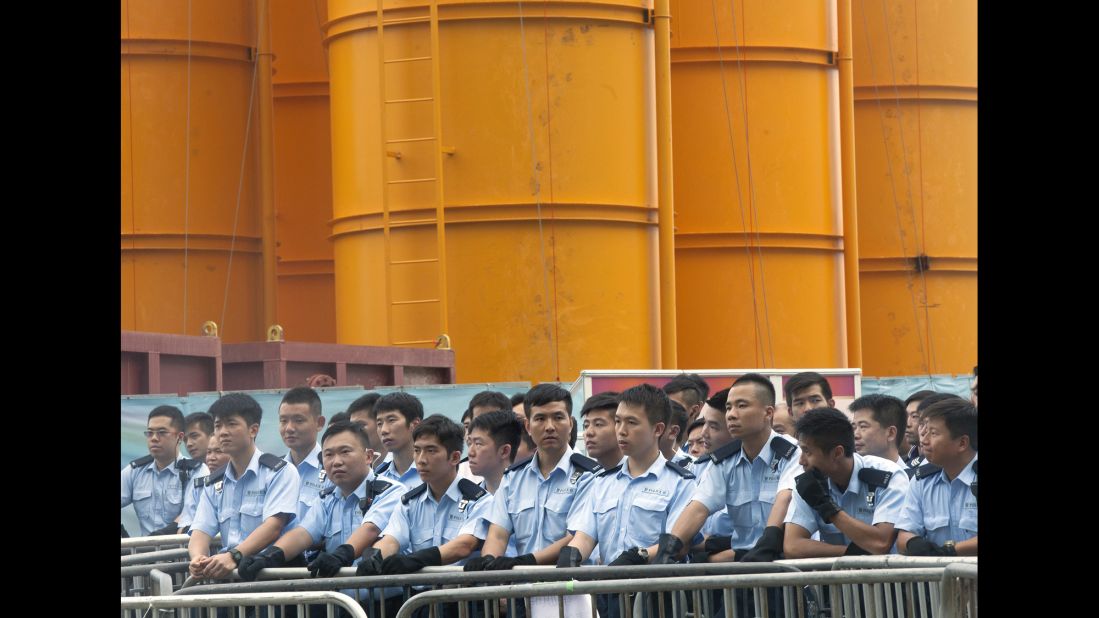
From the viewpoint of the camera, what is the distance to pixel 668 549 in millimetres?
8062

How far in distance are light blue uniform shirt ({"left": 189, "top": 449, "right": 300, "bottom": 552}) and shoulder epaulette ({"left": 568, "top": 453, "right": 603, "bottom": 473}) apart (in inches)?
63.6

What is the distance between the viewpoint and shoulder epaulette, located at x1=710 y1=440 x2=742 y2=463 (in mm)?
8602

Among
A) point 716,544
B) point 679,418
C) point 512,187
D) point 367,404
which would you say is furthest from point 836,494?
point 512,187

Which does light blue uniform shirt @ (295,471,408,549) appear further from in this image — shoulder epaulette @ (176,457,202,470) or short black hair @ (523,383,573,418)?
shoulder epaulette @ (176,457,202,470)

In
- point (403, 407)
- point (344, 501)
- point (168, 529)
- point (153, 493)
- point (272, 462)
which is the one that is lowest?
point (168, 529)

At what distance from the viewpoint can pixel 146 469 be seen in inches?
474

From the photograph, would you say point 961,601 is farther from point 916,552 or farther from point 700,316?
point 700,316

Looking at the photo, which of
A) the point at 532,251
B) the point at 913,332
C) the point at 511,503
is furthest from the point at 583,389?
the point at 913,332

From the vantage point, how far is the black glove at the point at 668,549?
804 centimetres

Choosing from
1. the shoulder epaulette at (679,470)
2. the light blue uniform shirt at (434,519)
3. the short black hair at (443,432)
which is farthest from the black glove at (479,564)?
the shoulder epaulette at (679,470)

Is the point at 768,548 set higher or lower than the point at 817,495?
Result: lower

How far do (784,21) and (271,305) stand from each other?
7.01 metres

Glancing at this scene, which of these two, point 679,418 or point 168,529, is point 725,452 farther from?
point 168,529

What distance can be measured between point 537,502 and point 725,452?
1018 mm
